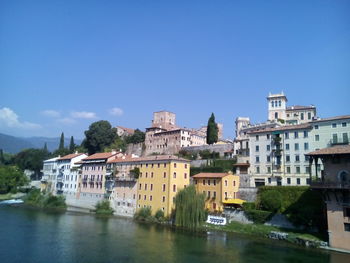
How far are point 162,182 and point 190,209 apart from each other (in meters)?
8.04

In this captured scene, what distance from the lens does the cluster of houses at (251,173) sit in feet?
110

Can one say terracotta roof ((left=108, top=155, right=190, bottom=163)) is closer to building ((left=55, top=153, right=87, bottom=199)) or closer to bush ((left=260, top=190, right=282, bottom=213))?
building ((left=55, top=153, right=87, bottom=199))

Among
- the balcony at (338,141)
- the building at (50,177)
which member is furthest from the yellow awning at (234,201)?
the building at (50,177)

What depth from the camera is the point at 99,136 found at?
290 feet

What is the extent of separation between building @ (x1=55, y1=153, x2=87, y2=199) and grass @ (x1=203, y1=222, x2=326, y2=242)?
1584 inches

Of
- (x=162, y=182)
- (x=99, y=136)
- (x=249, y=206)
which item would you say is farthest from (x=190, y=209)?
(x=99, y=136)

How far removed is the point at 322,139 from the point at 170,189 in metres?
24.9

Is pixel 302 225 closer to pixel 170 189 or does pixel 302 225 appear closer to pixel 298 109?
pixel 170 189

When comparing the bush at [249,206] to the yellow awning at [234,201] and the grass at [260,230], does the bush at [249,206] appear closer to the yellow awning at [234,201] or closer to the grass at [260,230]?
the yellow awning at [234,201]

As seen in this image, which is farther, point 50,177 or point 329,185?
point 50,177

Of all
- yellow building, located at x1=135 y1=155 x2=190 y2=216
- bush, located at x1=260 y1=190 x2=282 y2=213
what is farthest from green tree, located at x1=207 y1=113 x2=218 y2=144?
bush, located at x1=260 y1=190 x2=282 y2=213

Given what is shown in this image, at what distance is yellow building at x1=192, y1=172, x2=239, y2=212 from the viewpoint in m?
47.6

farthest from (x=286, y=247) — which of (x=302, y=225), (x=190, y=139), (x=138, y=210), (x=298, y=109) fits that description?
(x=190, y=139)

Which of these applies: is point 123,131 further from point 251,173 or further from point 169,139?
point 251,173
